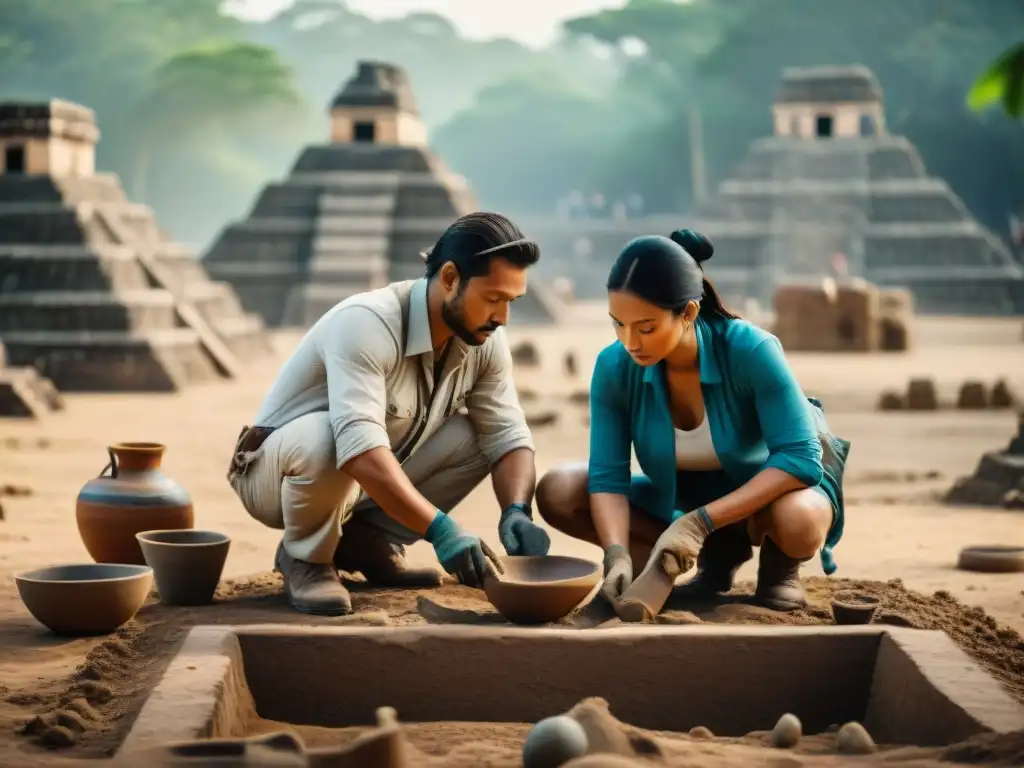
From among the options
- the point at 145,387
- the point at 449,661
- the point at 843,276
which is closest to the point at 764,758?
the point at 449,661

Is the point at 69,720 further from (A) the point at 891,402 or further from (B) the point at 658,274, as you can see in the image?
(A) the point at 891,402

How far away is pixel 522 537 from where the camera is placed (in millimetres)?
4441

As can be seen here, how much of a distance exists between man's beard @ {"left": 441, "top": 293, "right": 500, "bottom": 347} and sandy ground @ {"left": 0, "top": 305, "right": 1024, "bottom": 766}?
2.55 feet

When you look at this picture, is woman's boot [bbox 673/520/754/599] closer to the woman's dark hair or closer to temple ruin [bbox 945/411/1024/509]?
the woman's dark hair

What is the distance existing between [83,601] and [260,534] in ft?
7.69

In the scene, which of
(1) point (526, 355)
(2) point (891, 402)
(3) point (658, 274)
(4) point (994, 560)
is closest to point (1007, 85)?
(3) point (658, 274)

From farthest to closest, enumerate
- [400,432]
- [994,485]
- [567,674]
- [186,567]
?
[994,485], [400,432], [186,567], [567,674]

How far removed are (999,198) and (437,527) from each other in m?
41.8

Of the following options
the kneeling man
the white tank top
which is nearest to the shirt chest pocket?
the kneeling man

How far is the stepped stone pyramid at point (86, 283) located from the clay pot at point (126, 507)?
34.9 feet

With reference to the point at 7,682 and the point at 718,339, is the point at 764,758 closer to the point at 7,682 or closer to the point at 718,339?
the point at 718,339

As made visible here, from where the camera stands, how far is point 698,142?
155 feet

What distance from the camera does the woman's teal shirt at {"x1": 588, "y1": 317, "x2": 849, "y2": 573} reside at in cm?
429

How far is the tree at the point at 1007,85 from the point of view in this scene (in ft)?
7.10
